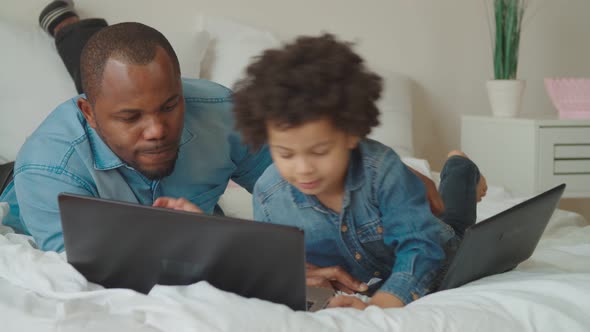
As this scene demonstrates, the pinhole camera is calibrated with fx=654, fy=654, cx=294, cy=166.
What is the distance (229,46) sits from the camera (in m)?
2.34

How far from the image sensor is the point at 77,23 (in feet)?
6.53

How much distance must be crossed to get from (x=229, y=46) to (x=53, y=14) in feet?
1.95

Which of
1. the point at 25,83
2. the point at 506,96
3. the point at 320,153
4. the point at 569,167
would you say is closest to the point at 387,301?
the point at 320,153

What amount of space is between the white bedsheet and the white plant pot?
161cm

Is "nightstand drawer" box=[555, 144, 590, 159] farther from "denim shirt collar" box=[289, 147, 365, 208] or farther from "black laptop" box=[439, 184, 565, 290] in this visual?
"denim shirt collar" box=[289, 147, 365, 208]

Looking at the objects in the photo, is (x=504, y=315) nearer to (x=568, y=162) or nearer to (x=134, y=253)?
(x=134, y=253)

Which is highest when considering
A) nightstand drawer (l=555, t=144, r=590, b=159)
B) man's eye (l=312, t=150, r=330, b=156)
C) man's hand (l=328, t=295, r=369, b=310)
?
man's eye (l=312, t=150, r=330, b=156)

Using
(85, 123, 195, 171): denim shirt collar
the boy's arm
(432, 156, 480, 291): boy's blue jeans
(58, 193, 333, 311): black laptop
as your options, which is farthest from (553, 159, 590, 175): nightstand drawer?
(58, 193, 333, 311): black laptop

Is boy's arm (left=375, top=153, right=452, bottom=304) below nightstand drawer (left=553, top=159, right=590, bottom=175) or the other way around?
the other way around

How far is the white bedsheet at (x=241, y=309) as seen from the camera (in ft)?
2.64

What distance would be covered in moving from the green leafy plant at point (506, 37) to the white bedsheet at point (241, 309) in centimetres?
164

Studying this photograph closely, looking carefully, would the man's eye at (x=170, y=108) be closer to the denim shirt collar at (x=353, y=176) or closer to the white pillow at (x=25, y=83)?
the denim shirt collar at (x=353, y=176)

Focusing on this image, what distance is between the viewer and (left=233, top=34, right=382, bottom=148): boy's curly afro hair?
0.98 m

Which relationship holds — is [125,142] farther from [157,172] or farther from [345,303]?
[345,303]
